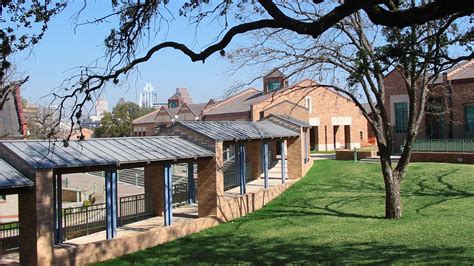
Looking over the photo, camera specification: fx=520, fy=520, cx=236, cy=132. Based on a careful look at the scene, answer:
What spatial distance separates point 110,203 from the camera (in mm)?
15766

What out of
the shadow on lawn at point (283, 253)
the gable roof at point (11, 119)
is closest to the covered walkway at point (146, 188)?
the shadow on lawn at point (283, 253)

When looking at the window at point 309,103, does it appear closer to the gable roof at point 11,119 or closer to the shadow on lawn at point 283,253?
the gable roof at point 11,119

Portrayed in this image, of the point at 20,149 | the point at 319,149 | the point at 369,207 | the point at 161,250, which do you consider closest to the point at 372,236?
the point at 369,207

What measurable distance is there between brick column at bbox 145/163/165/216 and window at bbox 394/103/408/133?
2284cm

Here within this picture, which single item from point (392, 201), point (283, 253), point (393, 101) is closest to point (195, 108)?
point (393, 101)

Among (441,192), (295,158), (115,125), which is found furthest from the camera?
(115,125)

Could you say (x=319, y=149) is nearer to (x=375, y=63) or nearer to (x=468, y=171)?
(x=468, y=171)

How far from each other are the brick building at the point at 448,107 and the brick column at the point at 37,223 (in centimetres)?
2466

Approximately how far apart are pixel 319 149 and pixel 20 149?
39.6 meters

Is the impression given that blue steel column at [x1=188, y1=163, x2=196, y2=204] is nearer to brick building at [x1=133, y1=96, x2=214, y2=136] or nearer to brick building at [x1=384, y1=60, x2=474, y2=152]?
brick building at [x1=384, y1=60, x2=474, y2=152]

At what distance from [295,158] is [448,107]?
32.3ft

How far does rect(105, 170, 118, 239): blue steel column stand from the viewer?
15648 mm

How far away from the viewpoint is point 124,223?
19047 millimetres

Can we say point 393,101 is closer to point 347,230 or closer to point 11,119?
point 347,230
